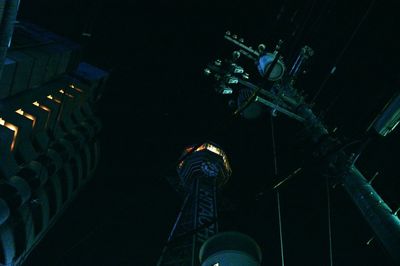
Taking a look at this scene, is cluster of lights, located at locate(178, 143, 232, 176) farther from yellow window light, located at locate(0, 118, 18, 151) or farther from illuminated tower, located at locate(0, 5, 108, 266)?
yellow window light, located at locate(0, 118, 18, 151)

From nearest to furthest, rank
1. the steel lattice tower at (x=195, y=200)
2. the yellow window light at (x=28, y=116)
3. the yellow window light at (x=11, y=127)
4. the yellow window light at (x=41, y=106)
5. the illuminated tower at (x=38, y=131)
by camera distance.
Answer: the steel lattice tower at (x=195, y=200) → the yellow window light at (x=11, y=127) → the illuminated tower at (x=38, y=131) → the yellow window light at (x=28, y=116) → the yellow window light at (x=41, y=106)

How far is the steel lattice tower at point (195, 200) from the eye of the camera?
56.5 feet

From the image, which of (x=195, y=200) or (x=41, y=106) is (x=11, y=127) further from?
(x=195, y=200)

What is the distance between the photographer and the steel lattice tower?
677 inches

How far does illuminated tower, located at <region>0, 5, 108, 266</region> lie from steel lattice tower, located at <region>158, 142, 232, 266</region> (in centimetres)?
1530

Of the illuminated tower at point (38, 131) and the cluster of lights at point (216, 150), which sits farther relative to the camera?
the cluster of lights at point (216, 150)

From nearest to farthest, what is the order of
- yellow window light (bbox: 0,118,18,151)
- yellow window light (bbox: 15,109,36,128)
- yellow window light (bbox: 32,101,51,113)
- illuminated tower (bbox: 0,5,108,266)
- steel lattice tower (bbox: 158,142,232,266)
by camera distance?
1. steel lattice tower (bbox: 158,142,232,266)
2. yellow window light (bbox: 0,118,18,151)
3. illuminated tower (bbox: 0,5,108,266)
4. yellow window light (bbox: 15,109,36,128)
5. yellow window light (bbox: 32,101,51,113)

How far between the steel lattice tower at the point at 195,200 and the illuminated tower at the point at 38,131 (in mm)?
15296

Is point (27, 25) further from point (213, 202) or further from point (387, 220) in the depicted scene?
point (387, 220)

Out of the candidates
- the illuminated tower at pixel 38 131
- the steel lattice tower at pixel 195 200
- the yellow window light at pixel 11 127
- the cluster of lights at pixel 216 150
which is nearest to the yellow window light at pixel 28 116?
the illuminated tower at pixel 38 131

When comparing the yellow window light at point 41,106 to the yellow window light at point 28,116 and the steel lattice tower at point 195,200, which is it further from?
the steel lattice tower at point 195,200

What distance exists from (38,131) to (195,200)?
67.7ft

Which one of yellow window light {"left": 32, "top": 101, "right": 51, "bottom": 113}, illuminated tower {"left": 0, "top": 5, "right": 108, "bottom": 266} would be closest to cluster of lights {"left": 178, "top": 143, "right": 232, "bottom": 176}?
illuminated tower {"left": 0, "top": 5, "right": 108, "bottom": 266}

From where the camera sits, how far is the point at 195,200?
30.2 m
